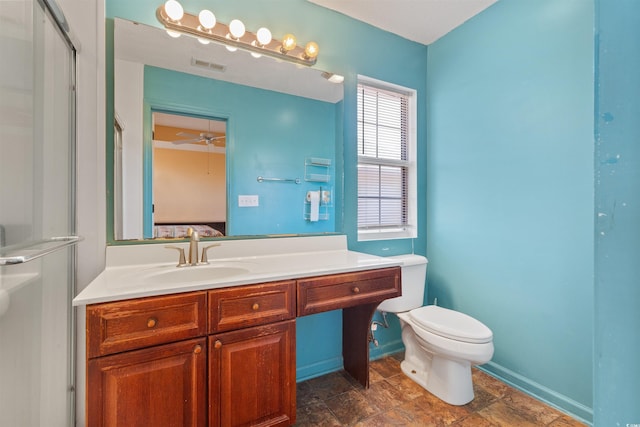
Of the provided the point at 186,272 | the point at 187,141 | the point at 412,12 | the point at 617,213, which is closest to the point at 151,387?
the point at 186,272

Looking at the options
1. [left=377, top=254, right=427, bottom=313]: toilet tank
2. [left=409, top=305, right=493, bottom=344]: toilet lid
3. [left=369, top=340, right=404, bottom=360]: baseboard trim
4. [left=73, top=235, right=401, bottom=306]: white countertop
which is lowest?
[left=369, top=340, right=404, bottom=360]: baseboard trim

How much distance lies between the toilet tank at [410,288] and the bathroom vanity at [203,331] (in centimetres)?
46

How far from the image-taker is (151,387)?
962 mm

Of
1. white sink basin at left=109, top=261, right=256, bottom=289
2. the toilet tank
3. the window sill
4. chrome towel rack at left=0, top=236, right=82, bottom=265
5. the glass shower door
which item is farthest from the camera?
the window sill

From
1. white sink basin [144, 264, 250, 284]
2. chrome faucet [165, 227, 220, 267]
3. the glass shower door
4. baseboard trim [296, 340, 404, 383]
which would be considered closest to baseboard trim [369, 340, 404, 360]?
baseboard trim [296, 340, 404, 383]

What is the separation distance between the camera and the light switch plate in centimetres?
163

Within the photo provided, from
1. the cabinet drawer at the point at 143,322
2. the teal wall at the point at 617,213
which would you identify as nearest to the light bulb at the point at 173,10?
the cabinet drawer at the point at 143,322

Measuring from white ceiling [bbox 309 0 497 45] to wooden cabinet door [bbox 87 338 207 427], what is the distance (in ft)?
6.82

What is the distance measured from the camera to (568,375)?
152 cm

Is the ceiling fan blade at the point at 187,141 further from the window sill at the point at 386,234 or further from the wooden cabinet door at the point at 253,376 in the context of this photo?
the window sill at the point at 386,234

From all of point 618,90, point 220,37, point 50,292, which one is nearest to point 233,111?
point 220,37

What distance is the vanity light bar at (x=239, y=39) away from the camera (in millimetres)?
1432

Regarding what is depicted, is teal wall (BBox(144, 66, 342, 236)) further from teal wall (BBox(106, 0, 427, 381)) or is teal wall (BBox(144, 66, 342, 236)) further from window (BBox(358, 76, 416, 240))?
window (BBox(358, 76, 416, 240))

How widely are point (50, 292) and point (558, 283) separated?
2400 mm
